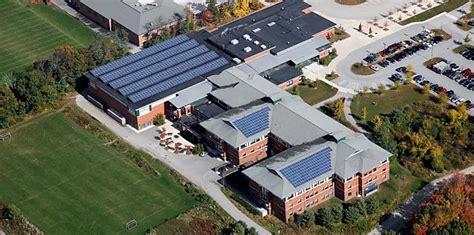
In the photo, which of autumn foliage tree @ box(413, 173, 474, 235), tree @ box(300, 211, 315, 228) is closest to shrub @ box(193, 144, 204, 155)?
tree @ box(300, 211, 315, 228)

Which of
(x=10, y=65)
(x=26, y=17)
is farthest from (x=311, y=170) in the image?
(x=26, y=17)

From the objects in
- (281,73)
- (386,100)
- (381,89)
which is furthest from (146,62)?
(386,100)

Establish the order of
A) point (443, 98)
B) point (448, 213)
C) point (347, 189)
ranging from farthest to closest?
point (443, 98)
point (347, 189)
point (448, 213)

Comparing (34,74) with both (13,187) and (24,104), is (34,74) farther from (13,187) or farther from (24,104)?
(13,187)

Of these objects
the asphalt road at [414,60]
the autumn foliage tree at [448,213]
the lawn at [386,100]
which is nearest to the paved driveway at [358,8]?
the asphalt road at [414,60]

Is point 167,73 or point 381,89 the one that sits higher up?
point 167,73

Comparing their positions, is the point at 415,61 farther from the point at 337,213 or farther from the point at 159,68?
the point at 337,213

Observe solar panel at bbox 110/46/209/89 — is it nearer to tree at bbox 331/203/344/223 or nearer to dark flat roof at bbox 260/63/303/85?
dark flat roof at bbox 260/63/303/85

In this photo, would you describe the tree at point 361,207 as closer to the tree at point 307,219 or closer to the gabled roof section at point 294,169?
the gabled roof section at point 294,169
